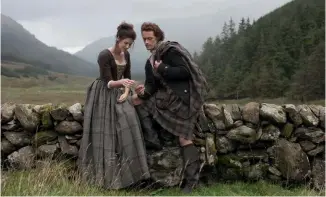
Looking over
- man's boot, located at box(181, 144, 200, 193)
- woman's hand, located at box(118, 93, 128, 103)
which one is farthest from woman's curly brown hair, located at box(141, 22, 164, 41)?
man's boot, located at box(181, 144, 200, 193)

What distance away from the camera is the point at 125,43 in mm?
4605

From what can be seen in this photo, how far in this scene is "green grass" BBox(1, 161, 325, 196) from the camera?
12.2 feet

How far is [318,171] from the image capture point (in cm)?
519

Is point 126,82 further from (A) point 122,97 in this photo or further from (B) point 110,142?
(B) point 110,142

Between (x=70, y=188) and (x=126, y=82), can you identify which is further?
(x=126, y=82)

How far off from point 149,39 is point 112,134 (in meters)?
1.26

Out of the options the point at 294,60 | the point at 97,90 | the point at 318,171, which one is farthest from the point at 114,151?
the point at 294,60

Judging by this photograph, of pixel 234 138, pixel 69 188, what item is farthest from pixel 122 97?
pixel 234 138

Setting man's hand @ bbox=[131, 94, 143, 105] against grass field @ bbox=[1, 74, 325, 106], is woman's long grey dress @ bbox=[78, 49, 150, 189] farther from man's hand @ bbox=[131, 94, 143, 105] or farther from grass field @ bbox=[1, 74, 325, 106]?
grass field @ bbox=[1, 74, 325, 106]

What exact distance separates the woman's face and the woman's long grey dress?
183 mm

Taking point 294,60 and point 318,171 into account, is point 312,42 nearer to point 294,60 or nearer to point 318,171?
point 294,60

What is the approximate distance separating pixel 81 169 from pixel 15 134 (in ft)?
3.73

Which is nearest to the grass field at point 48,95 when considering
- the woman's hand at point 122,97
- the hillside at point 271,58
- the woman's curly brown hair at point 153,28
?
the woman's hand at point 122,97

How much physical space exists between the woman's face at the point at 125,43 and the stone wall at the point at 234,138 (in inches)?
42.0
